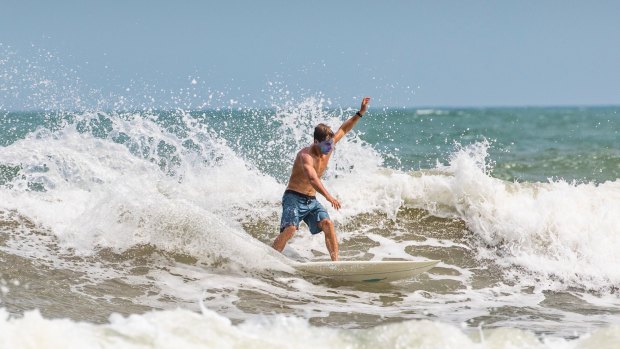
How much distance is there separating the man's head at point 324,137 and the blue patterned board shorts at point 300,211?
0.55m

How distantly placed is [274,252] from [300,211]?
503 mm

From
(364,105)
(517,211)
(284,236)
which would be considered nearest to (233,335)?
(284,236)

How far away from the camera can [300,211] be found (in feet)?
24.6

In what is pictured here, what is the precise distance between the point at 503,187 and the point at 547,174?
8533 millimetres

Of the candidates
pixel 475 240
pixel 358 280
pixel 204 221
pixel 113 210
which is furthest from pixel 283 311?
pixel 475 240

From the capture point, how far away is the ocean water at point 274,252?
4.93m

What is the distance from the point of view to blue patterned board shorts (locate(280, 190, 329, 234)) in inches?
294

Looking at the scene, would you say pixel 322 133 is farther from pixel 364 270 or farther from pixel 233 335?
pixel 233 335

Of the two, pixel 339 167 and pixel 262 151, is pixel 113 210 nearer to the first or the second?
pixel 339 167

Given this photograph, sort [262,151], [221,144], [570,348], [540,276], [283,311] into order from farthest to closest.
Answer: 1. [262,151]
2. [221,144]
3. [540,276]
4. [283,311]
5. [570,348]

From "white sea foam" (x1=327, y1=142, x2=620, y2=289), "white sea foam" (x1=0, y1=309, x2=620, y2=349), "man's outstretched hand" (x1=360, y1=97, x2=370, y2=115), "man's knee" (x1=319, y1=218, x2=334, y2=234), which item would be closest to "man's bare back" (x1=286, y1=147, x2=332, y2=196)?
"man's knee" (x1=319, y1=218, x2=334, y2=234)

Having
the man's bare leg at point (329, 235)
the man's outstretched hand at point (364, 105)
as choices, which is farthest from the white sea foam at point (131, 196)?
the man's outstretched hand at point (364, 105)

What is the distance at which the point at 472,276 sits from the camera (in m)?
7.97

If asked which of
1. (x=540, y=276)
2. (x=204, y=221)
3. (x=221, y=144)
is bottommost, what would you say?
A: (x=540, y=276)
